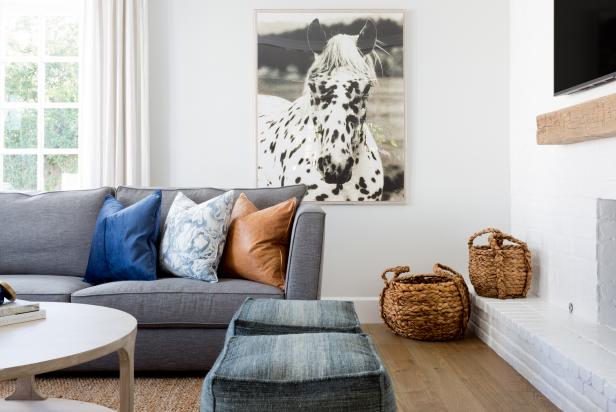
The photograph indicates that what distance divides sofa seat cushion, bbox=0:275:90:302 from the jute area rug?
0.37m

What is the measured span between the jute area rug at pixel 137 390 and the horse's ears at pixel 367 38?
7.85 ft

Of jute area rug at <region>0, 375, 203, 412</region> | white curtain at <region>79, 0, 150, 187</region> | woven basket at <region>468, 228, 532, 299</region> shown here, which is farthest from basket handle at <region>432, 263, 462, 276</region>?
white curtain at <region>79, 0, 150, 187</region>

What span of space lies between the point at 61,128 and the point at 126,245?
170 cm

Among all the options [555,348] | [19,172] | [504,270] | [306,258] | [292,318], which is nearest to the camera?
[292,318]

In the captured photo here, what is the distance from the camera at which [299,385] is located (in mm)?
1540

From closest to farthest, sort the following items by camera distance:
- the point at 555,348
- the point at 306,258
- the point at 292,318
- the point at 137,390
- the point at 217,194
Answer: the point at 292,318 < the point at 555,348 < the point at 137,390 < the point at 306,258 < the point at 217,194

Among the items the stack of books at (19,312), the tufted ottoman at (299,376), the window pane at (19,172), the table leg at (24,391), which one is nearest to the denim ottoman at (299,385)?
the tufted ottoman at (299,376)

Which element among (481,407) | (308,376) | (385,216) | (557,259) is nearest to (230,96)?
(385,216)

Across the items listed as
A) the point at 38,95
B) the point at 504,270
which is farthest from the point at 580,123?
the point at 38,95

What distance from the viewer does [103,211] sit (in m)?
3.28

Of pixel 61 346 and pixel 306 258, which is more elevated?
pixel 306 258

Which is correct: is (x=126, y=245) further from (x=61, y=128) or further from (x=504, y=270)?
(x=504, y=270)

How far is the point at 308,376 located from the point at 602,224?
1904 millimetres

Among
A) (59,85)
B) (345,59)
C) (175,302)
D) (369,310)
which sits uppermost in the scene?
(345,59)
